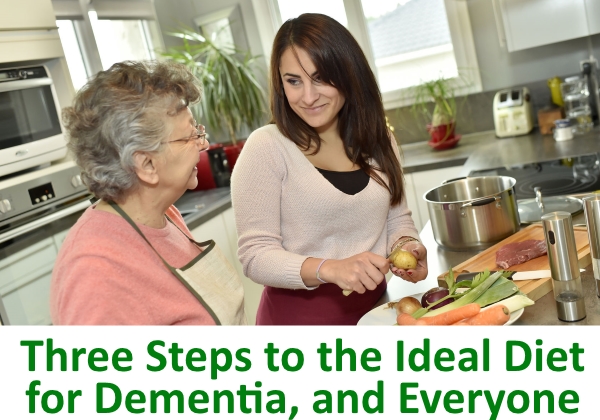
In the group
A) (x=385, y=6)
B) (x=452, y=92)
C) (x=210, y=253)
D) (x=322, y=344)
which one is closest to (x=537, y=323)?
(x=322, y=344)

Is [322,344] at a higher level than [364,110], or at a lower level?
lower

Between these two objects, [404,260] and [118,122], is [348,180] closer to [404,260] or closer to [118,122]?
[404,260]

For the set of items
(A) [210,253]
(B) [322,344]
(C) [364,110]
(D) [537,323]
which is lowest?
(D) [537,323]

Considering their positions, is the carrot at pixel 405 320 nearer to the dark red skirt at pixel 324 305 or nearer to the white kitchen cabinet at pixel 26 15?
the dark red skirt at pixel 324 305

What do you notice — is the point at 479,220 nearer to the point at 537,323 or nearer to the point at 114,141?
the point at 537,323

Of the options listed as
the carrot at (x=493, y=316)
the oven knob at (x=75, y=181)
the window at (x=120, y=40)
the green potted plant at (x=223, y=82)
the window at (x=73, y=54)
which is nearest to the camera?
the carrot at (x=493, y=316)

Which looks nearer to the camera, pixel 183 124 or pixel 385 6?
pixel 183 124

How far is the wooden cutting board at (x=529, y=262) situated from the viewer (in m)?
1.46

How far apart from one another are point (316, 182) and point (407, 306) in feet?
1.40

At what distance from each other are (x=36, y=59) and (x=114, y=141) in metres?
1.73

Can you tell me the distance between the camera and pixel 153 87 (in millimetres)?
1219

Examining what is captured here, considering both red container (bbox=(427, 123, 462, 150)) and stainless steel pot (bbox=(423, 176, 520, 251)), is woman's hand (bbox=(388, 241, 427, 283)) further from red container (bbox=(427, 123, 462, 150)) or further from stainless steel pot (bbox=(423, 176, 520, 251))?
red container (bbox=(427, 123, 462, 150))

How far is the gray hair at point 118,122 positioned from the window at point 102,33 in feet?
7.25

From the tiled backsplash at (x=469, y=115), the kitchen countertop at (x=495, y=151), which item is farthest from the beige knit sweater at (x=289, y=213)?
the tiled backsplash at (x=469, y=115)
